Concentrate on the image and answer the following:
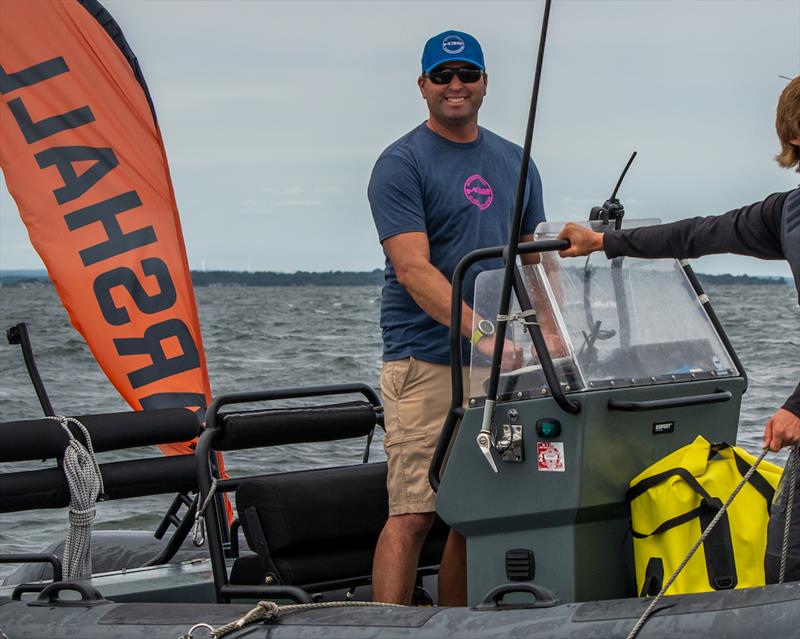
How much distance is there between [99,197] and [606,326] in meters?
3.53

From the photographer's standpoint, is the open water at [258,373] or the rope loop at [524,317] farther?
the open water at [258,373]

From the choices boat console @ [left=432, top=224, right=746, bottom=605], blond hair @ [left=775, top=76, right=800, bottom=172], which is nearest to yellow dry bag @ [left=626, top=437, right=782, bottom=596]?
boat console @ [left=432, top=224, right=746, bottom=605]

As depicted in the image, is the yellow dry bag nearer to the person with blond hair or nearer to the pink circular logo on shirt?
the person with blond hair

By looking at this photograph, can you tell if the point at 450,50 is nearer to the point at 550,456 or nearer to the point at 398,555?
the point at 550,456

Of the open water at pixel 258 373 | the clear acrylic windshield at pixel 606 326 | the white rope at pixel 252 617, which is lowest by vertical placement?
the open water at pixel 258 373

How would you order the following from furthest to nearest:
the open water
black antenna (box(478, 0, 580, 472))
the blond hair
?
the open water < black antenna (box(478, 0, 580, 472)) < the blond hair

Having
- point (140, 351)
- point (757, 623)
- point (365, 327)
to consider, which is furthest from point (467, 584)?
point (365, 327)

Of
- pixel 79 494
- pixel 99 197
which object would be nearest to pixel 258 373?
pixel 99 197

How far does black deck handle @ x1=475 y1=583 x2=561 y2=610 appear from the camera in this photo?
3432 millimetres

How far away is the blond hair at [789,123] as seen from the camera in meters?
2.91

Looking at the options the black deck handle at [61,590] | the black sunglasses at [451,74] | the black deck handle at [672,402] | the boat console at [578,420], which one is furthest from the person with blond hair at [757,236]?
the black deck handle at [61,590]

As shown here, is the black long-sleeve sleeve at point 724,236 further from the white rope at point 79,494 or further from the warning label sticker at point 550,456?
the white rope at point 79,494

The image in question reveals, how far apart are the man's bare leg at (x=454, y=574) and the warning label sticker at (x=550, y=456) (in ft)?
1.99

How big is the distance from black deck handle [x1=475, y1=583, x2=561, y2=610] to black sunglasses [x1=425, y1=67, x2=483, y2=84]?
1523 millimetres
